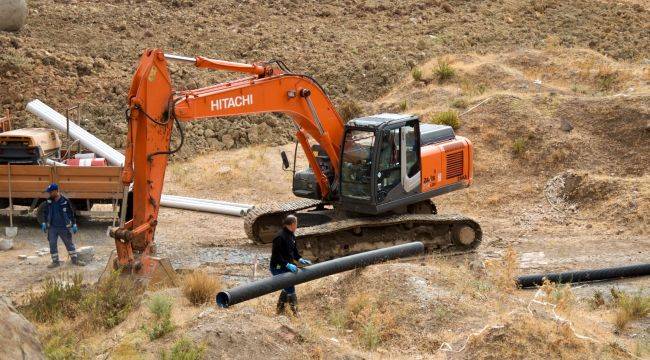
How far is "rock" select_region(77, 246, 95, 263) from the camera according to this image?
15.6 m

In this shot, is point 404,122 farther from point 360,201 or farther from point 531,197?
point 531,197

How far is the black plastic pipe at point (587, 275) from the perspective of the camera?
14383 millimetres

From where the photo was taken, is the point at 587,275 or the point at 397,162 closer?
the point at 587,275

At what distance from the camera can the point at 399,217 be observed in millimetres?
16250

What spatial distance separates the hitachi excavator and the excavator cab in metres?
0.02

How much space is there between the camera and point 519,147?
21750 millimetres

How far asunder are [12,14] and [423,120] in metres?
11.7

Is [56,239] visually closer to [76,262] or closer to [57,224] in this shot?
[57,224]

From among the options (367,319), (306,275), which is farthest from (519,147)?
(367,319)

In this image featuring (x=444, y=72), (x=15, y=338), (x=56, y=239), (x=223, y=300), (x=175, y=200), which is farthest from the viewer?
(x=444, y=72)

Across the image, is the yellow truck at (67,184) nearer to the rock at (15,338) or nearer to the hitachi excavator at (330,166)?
the hitachi excavator at (330,166)

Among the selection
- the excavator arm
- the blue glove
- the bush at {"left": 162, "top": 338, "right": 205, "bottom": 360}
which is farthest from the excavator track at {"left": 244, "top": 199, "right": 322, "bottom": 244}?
the bush at {"left": 162, "top": 338, "right": 205, "bottom": 360}

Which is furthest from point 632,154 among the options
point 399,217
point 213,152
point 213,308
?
point 213,308

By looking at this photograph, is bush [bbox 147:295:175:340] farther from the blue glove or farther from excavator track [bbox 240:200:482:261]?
excavator track [bbox 240:200:482:261]
